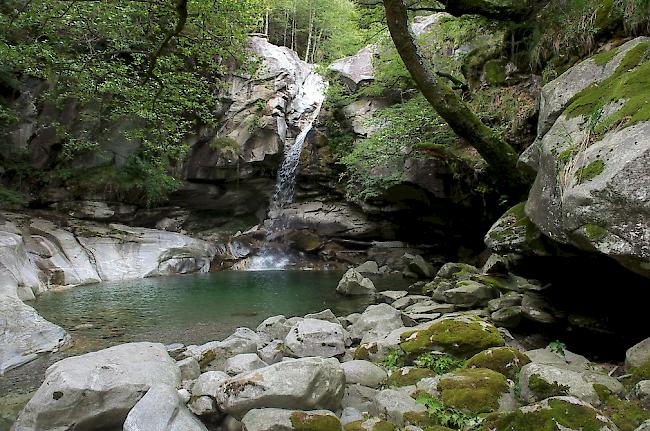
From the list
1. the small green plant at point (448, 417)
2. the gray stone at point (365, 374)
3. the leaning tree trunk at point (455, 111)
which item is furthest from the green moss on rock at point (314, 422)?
the leaning tree trunk at point (455, 111)

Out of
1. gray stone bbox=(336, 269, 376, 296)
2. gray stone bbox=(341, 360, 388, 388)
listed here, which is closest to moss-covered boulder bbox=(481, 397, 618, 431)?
gray stone bbox=(341, 360, 388, 388)

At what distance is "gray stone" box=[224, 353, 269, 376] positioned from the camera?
184 inches

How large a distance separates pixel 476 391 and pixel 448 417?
1.21 ft

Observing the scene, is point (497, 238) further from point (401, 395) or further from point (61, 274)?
point (61, 274)

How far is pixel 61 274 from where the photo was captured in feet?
42.1

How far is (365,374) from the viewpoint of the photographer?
14.4 feet

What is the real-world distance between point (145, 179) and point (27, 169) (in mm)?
4272

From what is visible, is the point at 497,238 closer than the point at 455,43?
Yes

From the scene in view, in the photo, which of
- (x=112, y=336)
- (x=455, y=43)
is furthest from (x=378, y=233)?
(x=112, y=336)

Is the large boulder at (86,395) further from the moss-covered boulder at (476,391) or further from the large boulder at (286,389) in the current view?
the moss-covered boulder at (476,391)

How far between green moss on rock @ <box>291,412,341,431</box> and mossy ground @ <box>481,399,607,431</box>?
3.93ft

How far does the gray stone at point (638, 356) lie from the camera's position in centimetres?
358

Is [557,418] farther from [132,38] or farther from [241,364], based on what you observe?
[132,38]

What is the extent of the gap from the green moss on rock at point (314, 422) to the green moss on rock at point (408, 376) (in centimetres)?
101
